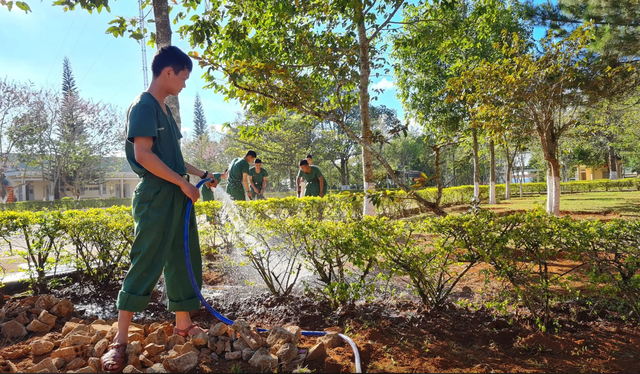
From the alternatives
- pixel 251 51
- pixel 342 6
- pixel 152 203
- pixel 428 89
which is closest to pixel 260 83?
pixel 251 51

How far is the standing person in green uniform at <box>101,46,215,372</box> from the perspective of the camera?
2.15 m

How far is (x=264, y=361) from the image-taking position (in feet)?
6.48

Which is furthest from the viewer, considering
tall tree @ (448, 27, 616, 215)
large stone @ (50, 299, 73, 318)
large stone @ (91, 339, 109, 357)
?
tall tree @ (448, 27, 616, 215)

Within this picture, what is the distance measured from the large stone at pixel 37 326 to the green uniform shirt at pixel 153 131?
1546mm

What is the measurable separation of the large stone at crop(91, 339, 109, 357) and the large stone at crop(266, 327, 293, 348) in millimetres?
962

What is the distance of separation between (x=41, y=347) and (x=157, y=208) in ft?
3.62

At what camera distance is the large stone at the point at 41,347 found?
2216 millimetres

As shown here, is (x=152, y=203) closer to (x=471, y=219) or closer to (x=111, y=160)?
(x=471, y=219)

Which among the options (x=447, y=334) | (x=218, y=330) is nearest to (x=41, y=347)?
(x=218, y=330)

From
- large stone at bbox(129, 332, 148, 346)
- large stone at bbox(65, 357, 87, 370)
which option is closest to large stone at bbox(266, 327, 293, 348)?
large stone at bbox(129, 332, 148, 346)

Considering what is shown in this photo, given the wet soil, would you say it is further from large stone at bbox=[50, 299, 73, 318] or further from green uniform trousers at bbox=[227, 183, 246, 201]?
green uniform trousers at bbox=[227, 183, 246, 201]

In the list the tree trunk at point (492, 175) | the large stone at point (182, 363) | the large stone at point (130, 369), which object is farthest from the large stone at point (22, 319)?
the tree trunk at point (492, 175)

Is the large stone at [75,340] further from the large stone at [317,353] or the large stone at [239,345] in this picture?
the large stone at [317,353]

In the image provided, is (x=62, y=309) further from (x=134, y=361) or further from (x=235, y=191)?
(x=235, y=191)
